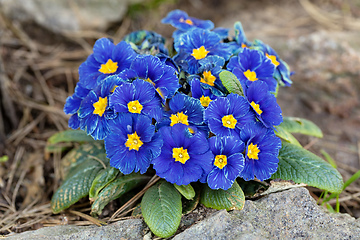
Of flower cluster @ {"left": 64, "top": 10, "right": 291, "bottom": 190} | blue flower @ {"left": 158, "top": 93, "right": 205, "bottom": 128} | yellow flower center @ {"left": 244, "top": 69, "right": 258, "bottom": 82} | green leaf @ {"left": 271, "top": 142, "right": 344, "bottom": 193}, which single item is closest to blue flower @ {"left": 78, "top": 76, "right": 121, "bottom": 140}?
flower cluster @ {"left": 64, "top": 10, "right": 291, "bottom": 190}

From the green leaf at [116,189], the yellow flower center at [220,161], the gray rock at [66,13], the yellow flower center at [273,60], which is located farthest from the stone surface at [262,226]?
the gray rock at [66,13]

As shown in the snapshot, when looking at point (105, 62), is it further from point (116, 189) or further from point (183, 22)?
point (116, 189)

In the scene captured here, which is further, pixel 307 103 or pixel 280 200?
pixel 307 103

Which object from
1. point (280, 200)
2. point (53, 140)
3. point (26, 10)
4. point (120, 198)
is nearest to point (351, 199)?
point (280, 200)

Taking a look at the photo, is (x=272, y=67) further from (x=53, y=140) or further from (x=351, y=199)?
(x=53, y=140)

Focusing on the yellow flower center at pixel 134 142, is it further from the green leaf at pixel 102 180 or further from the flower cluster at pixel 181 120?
the green leaf at pixel 102 180

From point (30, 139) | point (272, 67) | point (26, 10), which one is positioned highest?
point (272, 67)
